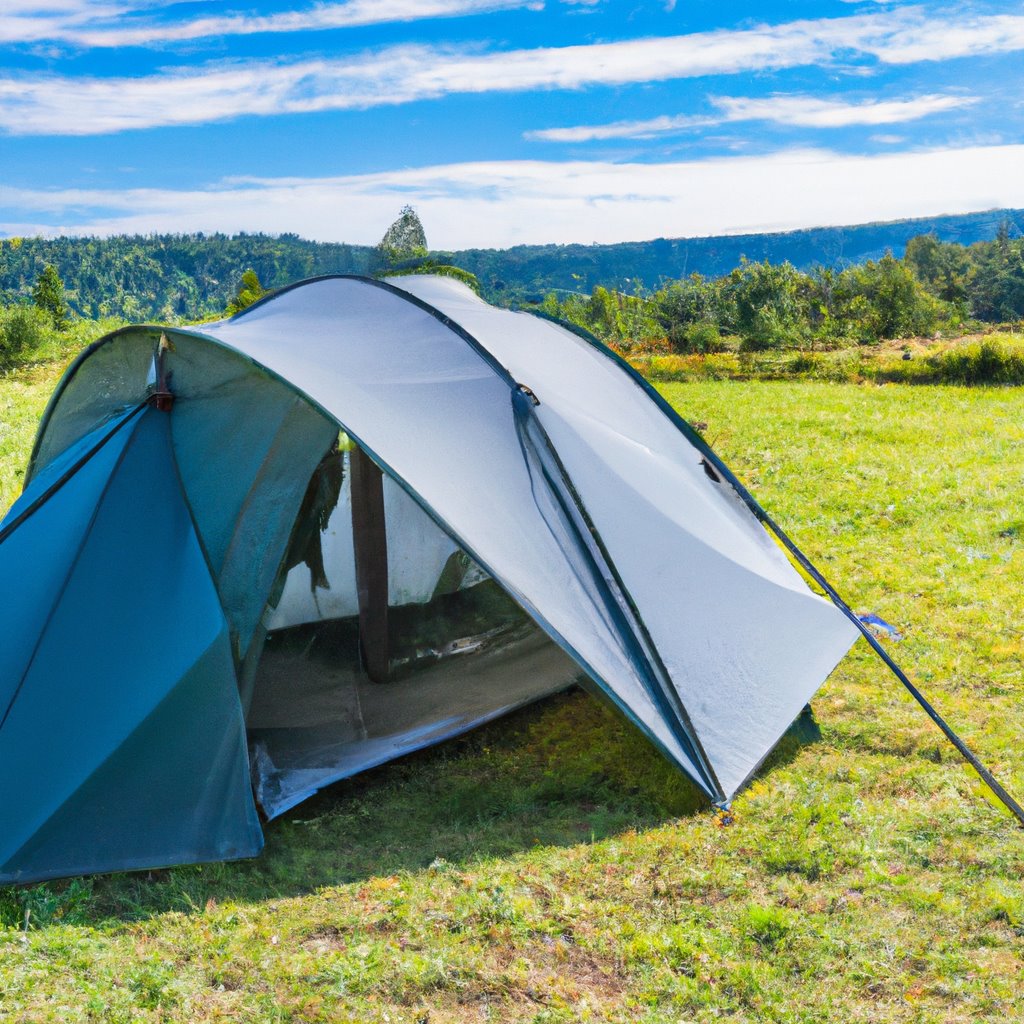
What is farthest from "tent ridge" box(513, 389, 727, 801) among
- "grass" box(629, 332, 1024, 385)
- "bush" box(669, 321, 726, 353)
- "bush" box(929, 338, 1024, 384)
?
"bush" box(669, 321, 726, 353)

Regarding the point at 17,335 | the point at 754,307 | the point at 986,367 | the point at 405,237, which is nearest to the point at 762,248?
the point at 405,237

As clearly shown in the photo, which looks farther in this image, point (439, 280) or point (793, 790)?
point (439, 280)

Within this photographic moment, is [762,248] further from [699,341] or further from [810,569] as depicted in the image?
[810,569]

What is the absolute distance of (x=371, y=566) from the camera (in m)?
5.81

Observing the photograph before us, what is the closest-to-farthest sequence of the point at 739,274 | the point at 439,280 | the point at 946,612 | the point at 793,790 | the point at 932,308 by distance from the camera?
the point at 793,790 → the point at 439,280 → the point at 946,612 → the point at 739,274 → the point at 932,308

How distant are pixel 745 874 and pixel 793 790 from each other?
0.77 metres

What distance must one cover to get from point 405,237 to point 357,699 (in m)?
53.2

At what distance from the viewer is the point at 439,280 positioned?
6.41 metres

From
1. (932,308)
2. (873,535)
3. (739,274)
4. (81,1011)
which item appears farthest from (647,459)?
(932,308)

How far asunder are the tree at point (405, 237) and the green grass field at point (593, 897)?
51.8m

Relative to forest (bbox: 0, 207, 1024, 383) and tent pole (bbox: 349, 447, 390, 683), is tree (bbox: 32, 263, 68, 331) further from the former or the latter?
tent pole (bbox: 349, 447, 390, 683)

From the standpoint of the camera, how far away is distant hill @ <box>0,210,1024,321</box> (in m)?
135

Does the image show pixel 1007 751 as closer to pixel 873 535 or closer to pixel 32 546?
pixel 873 535

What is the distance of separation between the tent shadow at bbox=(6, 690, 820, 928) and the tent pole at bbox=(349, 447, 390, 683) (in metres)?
0.73
